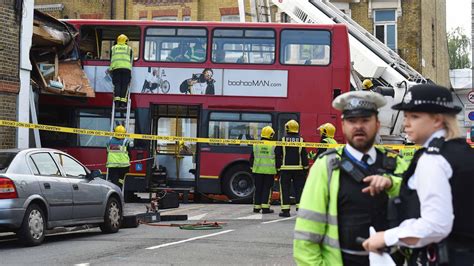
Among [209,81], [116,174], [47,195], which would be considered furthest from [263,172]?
[47,195]

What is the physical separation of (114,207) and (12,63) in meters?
5.28

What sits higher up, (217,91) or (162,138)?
(217,91)

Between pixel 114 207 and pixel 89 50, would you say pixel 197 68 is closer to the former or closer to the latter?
pixel 89 50

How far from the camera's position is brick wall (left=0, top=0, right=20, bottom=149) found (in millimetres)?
14895

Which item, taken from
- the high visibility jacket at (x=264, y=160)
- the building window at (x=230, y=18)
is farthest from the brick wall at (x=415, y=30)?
the high visibility jacket at (x=264, y=160)

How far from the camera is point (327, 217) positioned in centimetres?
329

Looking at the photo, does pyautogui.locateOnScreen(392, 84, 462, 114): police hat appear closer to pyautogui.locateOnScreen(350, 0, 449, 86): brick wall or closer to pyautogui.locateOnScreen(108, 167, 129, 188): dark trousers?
pyautogui.locateOnScreen(108, 167, 129, 188): dark trousers

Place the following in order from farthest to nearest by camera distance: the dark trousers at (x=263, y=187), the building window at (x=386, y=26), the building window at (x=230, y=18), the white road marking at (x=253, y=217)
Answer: the building window at (x=230, y=18)
the building window at (x=386, y=26)
the dark trousers at (x=263, y=187)
the white road marking at (x=253, y=217)

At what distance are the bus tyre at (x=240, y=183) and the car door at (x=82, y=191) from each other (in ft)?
21.8

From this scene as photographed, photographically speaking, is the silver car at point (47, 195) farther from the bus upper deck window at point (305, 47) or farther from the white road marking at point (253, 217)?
the bus upper deck window at point (305, 47)

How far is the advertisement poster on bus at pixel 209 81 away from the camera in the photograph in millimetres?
17672

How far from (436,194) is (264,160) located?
1166 centimetres

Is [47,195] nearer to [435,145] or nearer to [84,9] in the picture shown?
[435,145]

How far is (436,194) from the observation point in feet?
9.33
